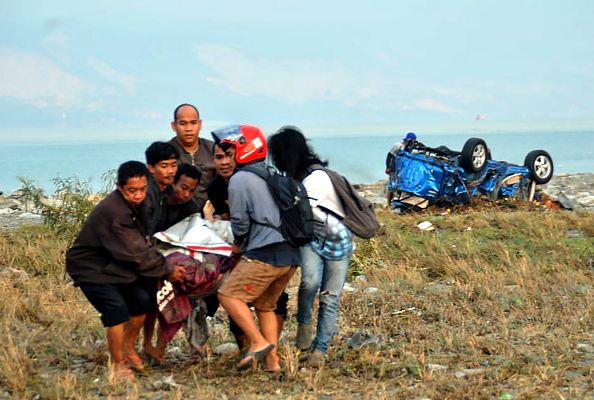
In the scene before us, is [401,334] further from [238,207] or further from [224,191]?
[238,207]

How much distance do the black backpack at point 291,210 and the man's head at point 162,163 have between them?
1.69ft

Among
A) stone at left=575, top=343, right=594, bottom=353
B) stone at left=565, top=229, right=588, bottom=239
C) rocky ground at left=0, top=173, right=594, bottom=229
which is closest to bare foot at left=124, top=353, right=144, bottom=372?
stone at left=575, top=343, right=594, bottom=353

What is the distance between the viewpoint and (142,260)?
4785mm

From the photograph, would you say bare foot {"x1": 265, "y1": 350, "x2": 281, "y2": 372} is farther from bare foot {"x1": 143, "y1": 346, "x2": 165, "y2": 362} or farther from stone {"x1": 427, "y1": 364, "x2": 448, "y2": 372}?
stone {"x1": 427, "y1": 364, "x2": 448, "y2": 372}

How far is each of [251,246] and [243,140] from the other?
70cm

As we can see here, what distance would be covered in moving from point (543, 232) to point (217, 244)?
6.82 metres

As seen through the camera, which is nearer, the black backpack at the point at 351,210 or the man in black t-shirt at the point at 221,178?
the man in black t-shirt at the point at 221,178

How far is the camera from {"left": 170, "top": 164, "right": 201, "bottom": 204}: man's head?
527cm

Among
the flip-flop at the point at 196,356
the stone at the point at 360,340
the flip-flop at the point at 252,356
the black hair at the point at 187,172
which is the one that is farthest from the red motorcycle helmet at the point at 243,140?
the stone at the point at 360,340

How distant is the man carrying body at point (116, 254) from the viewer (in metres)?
4.78

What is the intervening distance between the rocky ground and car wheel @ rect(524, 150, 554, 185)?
0.44m

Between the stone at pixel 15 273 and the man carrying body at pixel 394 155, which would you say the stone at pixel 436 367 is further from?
the man carrying body at pixel 394 155

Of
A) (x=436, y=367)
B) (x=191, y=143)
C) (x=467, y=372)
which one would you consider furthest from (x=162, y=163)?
(x=467, y=372)

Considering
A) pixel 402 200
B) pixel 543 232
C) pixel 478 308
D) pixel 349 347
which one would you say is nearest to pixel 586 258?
pixel 543 232
